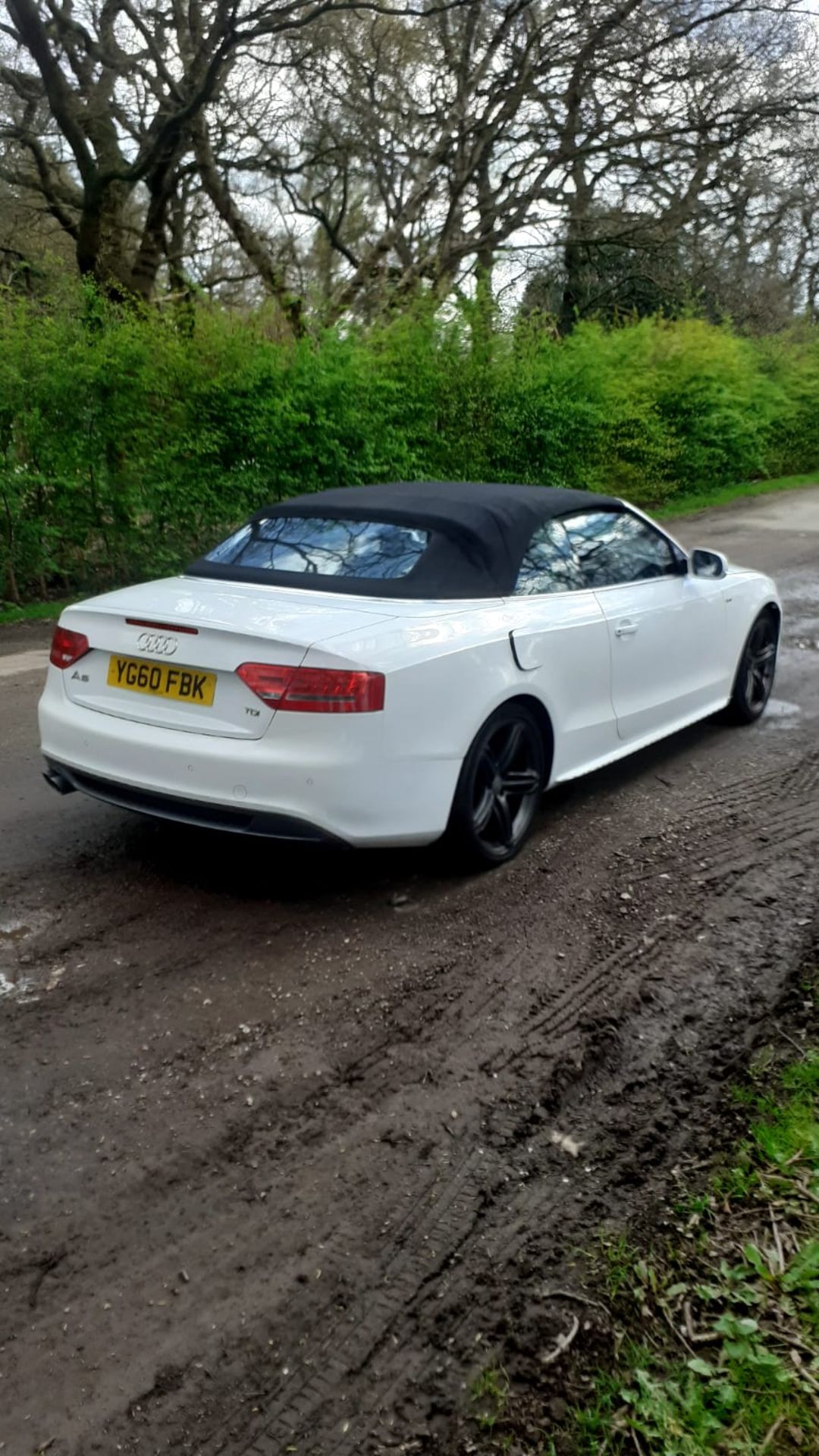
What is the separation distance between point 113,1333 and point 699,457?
1994cm

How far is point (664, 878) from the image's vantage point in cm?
464

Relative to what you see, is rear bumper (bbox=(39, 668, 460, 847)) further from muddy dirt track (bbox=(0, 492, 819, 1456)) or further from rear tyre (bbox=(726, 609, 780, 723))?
rear tyre (bbox=(726, 609, 780, 723))

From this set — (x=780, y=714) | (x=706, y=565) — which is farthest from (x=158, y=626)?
(x=780, y=714)

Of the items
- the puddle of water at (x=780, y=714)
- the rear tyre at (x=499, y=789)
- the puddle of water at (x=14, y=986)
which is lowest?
the puddle of water at (x=780, y=714)

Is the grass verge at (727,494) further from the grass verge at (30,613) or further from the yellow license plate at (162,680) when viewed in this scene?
the yellow license plate at (162,680)

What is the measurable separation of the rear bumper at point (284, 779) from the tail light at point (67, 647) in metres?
0.26

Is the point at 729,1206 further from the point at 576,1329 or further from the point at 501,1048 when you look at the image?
the point at 501,1048

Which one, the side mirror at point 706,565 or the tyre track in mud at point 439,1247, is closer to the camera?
the tyre track in mud at point 439,1247

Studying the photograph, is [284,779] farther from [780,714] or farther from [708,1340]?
[780,714]

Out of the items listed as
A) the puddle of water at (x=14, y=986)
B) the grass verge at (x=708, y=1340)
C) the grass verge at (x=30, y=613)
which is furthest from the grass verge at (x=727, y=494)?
the grass verge at (x=708, y=1340)

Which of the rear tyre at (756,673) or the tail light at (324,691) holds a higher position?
the tail light at (324,691)

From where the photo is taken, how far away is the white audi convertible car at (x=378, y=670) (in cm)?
395

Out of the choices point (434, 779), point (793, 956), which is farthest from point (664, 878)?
point (434, 779)

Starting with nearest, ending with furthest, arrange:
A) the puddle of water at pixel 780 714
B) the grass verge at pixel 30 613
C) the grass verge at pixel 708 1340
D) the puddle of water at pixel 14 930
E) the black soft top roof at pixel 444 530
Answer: the grass verge at pixel 708 1340 → the puddle of water at pixel 14 930 → the black soft top roof at pixel 444 530 → the puddle of water at pixel 780 714 → the grass verge at pixel 30 613
